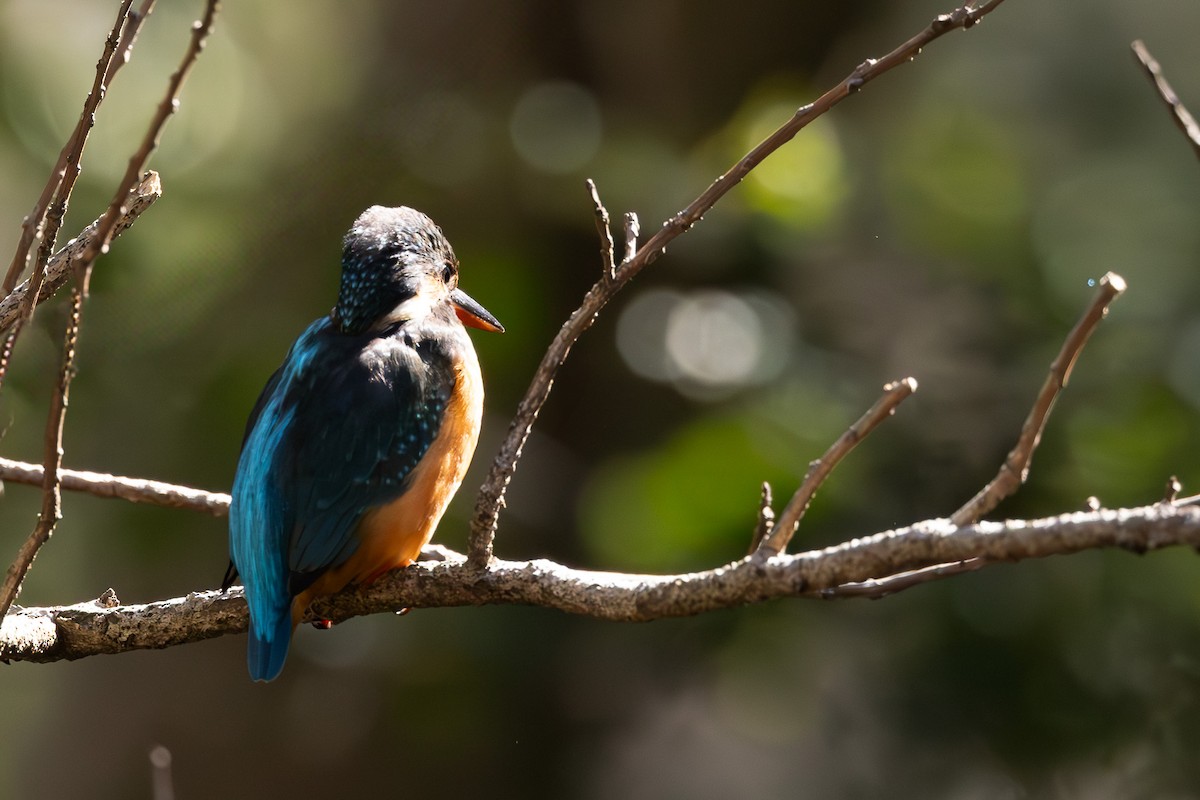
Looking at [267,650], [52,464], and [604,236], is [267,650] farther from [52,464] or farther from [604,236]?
[604,236]

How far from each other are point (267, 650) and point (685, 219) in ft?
3.70

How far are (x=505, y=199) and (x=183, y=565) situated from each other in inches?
76.9

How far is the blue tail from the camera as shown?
2.23m

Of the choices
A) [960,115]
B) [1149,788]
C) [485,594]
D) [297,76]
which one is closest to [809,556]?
[485,594]

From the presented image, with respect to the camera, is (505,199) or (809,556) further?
(505,199)

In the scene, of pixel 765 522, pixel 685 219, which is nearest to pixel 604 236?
pixel 685 219

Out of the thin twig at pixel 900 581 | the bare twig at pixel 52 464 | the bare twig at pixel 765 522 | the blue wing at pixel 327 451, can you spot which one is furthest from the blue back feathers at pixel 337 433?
the thin twig at pixel 900 581

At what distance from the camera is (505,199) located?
200 inches

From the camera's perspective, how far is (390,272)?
2.74 m

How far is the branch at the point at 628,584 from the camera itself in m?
1.27

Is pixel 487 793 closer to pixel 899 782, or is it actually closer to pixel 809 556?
pixel 899 782

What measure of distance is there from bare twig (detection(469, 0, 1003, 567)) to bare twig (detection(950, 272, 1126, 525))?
1.56 feet

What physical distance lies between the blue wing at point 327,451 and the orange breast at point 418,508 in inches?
0.9

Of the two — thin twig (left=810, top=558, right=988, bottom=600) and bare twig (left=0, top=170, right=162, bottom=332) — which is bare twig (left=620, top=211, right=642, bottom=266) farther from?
bare twig (left=0, top=170, right=162, bottom=332)
